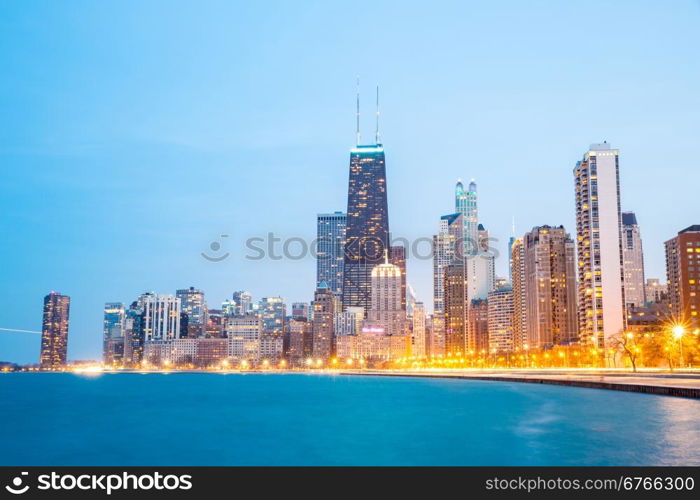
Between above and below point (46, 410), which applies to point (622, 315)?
above

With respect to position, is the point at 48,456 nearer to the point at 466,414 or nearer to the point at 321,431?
the point at 321,431

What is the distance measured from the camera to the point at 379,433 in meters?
62.2

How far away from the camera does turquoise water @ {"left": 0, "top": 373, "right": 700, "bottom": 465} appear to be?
47.2 m

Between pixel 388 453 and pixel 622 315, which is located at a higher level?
pixel 622 315

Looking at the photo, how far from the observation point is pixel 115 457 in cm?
5034

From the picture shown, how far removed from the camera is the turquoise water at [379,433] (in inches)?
1858

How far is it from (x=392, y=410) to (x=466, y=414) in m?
11.6
